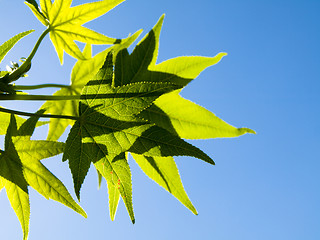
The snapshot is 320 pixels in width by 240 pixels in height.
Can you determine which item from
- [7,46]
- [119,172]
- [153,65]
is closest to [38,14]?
[7,46]

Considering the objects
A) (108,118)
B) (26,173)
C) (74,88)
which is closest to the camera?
(108,118)

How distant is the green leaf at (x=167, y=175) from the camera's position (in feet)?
3.38

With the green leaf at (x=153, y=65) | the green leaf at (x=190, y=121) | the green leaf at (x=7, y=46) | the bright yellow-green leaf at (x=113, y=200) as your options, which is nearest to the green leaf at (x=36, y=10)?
the green leaf at (x=7, y=46)

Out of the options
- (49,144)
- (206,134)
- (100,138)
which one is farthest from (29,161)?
(206,134)

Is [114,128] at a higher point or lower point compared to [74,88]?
lower

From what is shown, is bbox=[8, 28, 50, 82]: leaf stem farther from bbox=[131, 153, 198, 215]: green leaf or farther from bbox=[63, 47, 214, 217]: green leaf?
bbox=[131, 153, 198, 215]: green leaf

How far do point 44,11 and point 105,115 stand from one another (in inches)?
18.0

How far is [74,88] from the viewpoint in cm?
125

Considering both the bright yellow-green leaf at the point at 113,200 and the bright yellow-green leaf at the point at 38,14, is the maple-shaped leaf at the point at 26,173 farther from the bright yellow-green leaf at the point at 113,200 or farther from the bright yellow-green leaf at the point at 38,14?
the bright yellow-green leaf at the point at 38,14

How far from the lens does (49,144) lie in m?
0.97

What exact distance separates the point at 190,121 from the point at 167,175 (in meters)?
0.19

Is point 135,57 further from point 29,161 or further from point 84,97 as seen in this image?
point 29,161

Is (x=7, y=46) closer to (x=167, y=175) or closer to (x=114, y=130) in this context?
(x=114, y=130)

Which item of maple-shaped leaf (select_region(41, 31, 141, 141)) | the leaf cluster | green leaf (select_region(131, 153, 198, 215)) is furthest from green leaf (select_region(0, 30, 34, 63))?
green leaf (select_region(131, 153, 198, 215))
